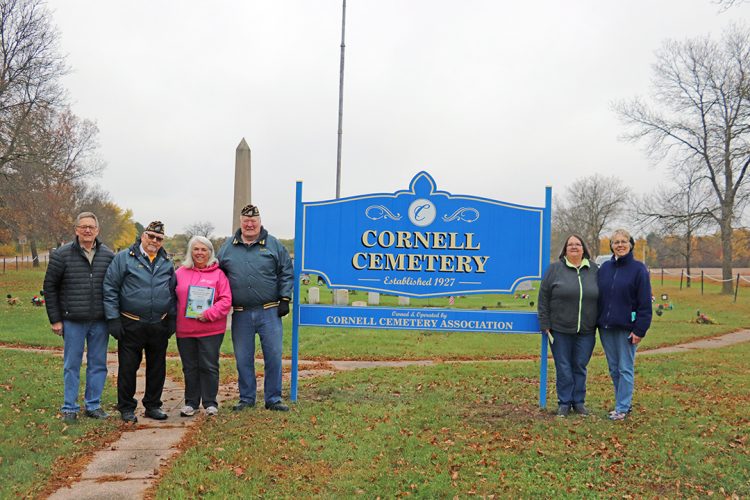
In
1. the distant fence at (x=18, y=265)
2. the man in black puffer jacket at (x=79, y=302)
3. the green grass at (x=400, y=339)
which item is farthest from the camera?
the distant fence at (x=18, y=265)

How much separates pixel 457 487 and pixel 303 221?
11.6ft

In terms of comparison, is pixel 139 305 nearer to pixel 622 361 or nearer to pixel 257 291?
pixel 257 291

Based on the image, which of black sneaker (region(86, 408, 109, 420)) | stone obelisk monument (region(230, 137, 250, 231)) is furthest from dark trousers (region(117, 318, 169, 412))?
stone obelisk monument (region(230, 137, 250, 231))

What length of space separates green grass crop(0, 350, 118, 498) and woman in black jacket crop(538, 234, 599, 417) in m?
4.27

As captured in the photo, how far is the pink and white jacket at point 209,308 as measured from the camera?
5977 millimetres

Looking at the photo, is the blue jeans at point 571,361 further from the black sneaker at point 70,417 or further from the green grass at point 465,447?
the black sneaker at point 70,417

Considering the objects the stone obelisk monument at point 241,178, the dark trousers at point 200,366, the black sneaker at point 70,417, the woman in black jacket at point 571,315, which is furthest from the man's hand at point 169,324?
the stone obelisk monument at point 241,178

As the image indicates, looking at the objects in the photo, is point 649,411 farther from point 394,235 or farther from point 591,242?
point 591,242

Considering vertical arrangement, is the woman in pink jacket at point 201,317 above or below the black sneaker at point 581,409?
above

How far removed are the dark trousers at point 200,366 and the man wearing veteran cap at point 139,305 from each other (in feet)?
0.75

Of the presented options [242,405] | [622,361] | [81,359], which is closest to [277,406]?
[242,405]

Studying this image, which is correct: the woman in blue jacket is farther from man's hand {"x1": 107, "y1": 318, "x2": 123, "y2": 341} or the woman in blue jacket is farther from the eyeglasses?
man's hand {"x1": 107, "y1": 318, "x2": 123, "y2": 341}

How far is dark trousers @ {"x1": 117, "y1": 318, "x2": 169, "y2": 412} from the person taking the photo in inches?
227

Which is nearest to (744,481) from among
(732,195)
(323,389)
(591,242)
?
(323,389)
